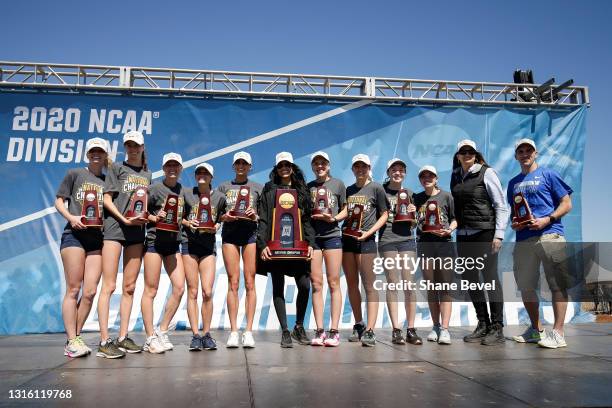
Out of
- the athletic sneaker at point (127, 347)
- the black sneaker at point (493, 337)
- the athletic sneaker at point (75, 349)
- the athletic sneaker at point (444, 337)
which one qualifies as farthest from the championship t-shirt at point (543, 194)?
the athletic sneaker at point (75, 349)

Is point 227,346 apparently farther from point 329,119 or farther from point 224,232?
point 329,119

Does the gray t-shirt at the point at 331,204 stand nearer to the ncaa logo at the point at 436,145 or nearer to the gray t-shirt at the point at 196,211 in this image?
the gray t-shirt at the point at 196,211

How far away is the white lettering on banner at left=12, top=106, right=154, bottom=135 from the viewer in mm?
6160

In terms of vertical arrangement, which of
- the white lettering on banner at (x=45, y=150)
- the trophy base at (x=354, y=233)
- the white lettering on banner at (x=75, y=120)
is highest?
the white lettering on banner at (x=75, y=120)

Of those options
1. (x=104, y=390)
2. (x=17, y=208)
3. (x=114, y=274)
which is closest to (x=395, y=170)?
(x=114, y=274)

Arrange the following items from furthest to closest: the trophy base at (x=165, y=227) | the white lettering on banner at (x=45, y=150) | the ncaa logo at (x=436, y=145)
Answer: the ncaa logo at (x=436, y=145) → the white lettering on banner at (x=45, y=150) → the trophy base at (x=165, y=227)

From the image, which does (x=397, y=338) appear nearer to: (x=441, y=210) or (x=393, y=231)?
(x=393, y=231)

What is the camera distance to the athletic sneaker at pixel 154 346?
3686mm

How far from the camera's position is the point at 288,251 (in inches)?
153

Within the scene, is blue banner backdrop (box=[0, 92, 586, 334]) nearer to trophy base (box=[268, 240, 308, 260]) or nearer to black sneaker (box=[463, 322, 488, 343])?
black sneaker (box=[463, 322, 488, 343])

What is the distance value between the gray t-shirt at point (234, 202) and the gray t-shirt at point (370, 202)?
92cm

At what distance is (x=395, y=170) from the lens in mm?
4516

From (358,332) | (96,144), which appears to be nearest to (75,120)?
(96,144)

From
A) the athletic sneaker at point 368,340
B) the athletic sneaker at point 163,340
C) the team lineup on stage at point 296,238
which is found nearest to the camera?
the team lineup on stage at point 296,238
